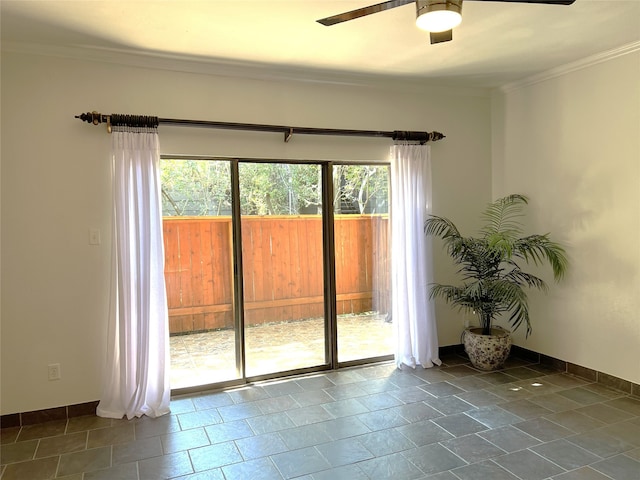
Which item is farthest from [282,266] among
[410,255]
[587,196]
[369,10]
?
[587,196]

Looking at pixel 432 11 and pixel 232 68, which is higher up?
pixel 232 68

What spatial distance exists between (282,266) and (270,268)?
0.36 ft

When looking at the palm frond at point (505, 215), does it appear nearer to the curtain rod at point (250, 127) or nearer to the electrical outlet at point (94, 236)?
the curtain rod at point (250, 127)

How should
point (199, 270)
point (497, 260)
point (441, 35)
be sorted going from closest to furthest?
1. point (441, 35)
2. point (199, 270)
3. point (497, 260)

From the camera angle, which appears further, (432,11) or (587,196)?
(587,196)

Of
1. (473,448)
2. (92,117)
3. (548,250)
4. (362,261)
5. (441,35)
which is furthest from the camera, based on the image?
(362,261)

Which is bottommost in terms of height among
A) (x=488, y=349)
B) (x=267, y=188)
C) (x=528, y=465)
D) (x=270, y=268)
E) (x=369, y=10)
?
(x=528, y=465)

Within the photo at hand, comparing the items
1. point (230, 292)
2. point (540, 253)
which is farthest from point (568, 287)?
point (230, 292)

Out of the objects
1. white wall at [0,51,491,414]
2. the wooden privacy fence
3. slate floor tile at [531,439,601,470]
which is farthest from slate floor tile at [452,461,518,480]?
white wall at [0,51,491,414]

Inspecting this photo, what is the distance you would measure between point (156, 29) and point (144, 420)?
262cm

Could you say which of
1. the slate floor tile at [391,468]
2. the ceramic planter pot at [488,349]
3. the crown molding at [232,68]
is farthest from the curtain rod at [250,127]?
the slate floor tile at [391,468]

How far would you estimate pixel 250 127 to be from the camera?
11.9 feet

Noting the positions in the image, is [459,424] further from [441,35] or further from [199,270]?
[441,35]

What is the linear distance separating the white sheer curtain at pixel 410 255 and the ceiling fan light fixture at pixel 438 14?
6.87 feet
